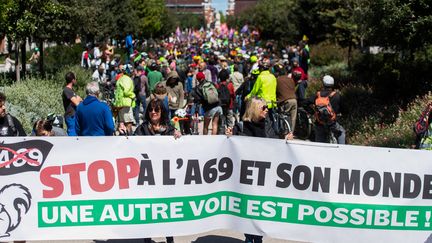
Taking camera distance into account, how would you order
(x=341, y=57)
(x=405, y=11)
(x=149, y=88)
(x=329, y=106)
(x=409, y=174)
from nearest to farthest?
(x=409, y=174) → (x=329, y=106) → (x=405, y=11) → (x=149, y=88) → (x=341, y=57)

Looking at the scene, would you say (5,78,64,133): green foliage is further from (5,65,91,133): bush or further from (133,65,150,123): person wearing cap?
(133,65,150,123): person wearing cap

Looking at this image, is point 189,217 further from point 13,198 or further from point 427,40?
point 427,40

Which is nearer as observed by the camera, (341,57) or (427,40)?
(427,40)

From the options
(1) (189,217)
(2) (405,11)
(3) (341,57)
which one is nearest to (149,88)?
(2) (405,11)

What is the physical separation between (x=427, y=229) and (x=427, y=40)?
7.99 metres

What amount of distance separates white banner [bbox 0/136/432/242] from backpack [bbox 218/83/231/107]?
7.70m

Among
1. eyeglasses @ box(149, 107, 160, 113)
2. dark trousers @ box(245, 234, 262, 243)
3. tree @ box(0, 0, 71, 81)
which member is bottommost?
dark trousers @ box(245, 234, 262, 243)

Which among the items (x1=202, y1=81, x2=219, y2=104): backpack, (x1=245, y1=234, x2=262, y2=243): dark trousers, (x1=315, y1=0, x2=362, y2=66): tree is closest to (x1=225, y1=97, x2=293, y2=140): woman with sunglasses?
(x1=245, y1=234, x2=262, y2=243): dark trousers

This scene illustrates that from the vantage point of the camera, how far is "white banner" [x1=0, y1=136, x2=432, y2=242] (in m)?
6.51

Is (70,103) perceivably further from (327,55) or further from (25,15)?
(327,55)

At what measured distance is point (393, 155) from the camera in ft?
21.2

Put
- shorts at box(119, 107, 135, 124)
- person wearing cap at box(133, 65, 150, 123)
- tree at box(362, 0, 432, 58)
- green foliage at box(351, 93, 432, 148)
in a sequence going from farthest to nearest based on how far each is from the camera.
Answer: person wearing cap at box(133, 65, 150, 123)
shorts at box(119, 107, 135, 124)
tree at box(362, 0, 432, 58)
green foliage at box(351, 93, 432, 148)

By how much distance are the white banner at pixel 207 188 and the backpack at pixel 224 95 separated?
7702mm

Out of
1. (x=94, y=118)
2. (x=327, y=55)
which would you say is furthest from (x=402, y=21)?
(x=327, y=55)
